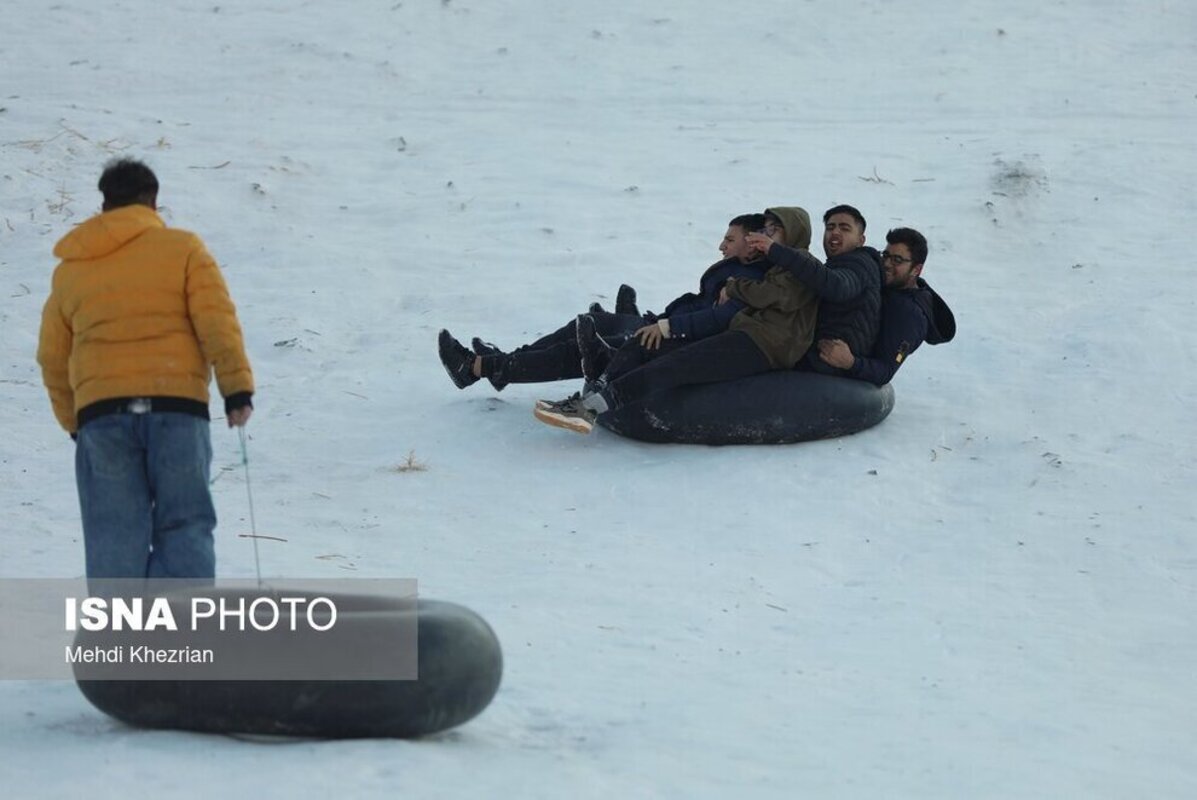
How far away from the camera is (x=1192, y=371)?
10.1 meters

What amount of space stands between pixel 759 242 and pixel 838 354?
2.38 ft

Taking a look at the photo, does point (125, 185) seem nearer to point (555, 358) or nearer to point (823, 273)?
point (555, 358)

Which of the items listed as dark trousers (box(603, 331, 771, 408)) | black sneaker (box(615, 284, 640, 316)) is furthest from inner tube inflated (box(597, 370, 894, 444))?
black sneaker (box(615, 284, 640, 316))

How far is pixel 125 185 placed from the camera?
5.84 metres

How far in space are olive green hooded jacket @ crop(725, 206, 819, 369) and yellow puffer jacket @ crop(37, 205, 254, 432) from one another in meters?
3.94

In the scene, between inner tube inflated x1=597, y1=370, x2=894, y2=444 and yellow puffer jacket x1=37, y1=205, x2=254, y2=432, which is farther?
inner tube inflated x1=597, y1=370, x2=894, y2=444

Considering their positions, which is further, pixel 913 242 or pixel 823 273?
pixel 913 242

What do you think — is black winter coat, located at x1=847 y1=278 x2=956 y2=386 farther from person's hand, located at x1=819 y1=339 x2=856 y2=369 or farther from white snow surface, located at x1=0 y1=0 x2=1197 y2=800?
white snow surface, located at x1=0 y1=0 x2=1197 y2=800

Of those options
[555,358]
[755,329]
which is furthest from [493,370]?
[755,329]

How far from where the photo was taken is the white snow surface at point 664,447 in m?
5.95

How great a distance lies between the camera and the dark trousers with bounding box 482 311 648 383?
9.57 metres

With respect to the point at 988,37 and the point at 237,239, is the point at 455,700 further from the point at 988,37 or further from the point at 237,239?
the point at 988,37

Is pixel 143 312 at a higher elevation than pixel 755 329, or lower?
higher

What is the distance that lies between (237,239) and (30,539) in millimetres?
4562
